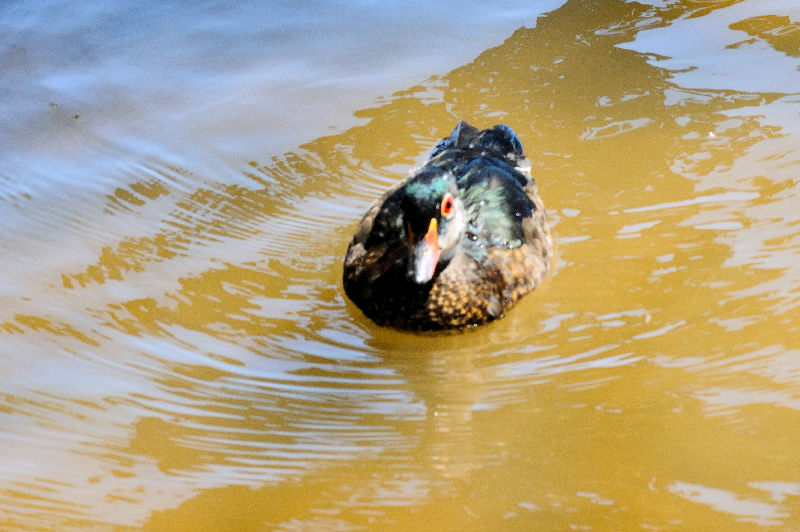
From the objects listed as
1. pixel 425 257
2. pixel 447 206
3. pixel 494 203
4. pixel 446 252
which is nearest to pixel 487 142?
pixel 494 203

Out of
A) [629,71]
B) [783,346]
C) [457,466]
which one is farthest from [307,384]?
[629,71]

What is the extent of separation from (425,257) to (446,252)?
15.7 inches

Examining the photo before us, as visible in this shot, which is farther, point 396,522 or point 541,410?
point 541,410

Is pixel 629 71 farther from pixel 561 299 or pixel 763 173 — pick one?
pixel 561 299

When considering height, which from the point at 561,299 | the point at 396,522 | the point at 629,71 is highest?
the point at 629,71

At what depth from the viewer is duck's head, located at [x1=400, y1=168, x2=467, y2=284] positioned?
4742 millimetres

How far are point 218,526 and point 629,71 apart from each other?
5.00 m

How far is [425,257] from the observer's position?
4738mm

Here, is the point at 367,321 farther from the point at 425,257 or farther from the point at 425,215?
the point at 425,215

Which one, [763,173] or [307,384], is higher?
[763,173]

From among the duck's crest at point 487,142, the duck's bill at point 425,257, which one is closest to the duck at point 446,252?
the duck's bill at point 425,257

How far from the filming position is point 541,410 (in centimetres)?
431

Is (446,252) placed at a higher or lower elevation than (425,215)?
lower

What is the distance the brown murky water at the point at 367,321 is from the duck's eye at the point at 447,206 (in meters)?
0.65
